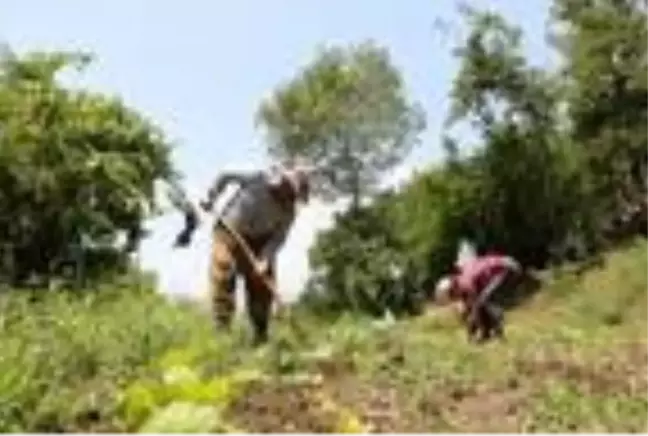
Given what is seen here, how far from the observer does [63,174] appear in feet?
103

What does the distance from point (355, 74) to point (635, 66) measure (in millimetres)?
14881

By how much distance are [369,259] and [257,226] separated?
40.5 m

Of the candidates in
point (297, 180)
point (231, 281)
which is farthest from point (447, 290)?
point (297, 180)

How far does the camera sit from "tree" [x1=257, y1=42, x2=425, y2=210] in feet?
205

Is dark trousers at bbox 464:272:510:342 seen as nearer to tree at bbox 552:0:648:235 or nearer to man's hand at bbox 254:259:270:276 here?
man's hand at bbox 254:259:270:276

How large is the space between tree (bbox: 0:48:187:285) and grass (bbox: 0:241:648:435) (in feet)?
55.9

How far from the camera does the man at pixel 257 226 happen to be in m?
14.6

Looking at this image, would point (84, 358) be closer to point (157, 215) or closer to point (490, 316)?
point (490, 316)

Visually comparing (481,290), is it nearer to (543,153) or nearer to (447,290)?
(447,290)

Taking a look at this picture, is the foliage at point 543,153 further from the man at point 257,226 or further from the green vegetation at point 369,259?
the man at point 257,226

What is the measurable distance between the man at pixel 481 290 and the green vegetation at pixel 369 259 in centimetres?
61

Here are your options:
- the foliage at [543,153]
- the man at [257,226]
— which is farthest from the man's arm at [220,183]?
the foliage at [543,153]

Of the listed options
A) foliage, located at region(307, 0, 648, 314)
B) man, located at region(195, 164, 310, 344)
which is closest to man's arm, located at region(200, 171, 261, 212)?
man, located at region(195, 164, 310, 344)

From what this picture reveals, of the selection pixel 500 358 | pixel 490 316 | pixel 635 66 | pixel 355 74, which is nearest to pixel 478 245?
pixel 635 66
